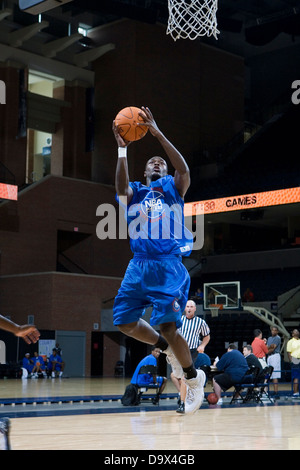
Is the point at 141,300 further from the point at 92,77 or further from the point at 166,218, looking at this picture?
the point at 92,77

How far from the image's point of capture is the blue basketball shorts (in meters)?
6.05

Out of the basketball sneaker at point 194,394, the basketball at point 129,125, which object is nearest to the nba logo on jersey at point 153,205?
the basketball at point 129,125

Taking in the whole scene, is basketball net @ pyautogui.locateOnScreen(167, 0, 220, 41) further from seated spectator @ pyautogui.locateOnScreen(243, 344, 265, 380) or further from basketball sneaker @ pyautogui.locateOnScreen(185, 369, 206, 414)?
seated spectator @ pyautogui.locateOnScreen(243, 344, 265, 380)

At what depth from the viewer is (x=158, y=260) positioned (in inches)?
245

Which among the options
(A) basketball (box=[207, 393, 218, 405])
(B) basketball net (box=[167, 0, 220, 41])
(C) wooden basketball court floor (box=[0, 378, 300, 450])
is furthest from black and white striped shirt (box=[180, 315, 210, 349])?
(B) basketball net (box=[167, 0, 220, 41])

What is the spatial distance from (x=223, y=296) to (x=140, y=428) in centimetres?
1821

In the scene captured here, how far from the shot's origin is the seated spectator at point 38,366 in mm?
26484

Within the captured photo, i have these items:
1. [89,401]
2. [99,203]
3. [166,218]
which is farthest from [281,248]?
[166,218]

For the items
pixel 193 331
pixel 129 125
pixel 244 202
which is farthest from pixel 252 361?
pixel 244 202

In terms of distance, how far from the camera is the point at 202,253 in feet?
110

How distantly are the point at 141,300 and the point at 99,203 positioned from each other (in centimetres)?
2557

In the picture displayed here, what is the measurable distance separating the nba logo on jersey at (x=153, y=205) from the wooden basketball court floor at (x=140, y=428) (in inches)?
81.0

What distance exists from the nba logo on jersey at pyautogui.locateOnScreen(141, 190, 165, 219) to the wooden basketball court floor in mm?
2058

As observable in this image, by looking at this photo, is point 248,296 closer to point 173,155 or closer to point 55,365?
point 55,365
